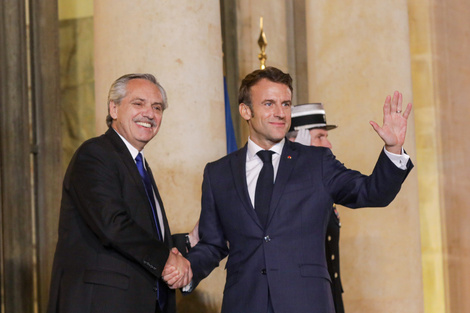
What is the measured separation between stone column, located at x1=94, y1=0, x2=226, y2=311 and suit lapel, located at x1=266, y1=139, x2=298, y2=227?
3.71 ft

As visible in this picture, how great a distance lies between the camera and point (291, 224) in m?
3.80

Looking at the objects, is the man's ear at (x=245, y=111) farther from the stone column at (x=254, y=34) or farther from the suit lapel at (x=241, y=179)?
the stone column at (x=254, y=34)

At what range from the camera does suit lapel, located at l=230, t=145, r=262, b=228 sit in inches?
152

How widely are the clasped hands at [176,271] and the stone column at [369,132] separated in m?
2.38

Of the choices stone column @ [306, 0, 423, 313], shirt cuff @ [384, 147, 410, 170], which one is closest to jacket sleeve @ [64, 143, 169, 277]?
shirt cuff @ [384, 147, 410, 170]

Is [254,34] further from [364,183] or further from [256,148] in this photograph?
[364,183]

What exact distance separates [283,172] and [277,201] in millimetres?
173

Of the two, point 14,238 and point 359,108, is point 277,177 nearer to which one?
point 359,108

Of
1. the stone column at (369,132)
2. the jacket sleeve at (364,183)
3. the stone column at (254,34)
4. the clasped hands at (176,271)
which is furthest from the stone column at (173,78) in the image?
the stone column at (254,34)

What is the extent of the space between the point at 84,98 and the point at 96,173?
3.98 metres

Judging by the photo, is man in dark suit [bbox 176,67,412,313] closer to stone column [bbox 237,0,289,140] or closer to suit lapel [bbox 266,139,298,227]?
suit lapel [bbox 266,139,298,227]

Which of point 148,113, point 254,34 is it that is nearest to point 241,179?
point 148,113

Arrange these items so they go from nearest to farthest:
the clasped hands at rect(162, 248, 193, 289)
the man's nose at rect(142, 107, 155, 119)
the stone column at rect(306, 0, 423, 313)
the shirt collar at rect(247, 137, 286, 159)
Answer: the clasped hands at rect(162, 248, 193, 289) < the shirt collar at rect(247, 137, 286, 159) < the man's nose at rect(142, 107, 155, 119) < the stone column at rect(306, 0, 423, 313)

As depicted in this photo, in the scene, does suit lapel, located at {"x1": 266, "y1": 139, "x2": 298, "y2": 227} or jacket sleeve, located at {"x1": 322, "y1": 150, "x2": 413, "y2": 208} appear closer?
jacket sleeve, located at {"x1": 322, "y1": 150, "x2": 413, "y2": 208}
